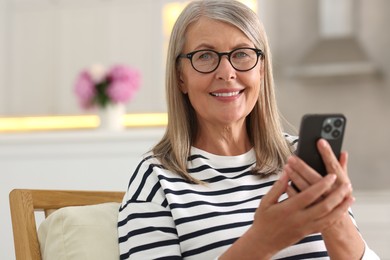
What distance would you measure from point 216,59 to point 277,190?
1.36 ft

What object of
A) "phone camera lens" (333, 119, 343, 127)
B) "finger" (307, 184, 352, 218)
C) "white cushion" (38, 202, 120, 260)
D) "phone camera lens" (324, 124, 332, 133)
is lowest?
"white cushion" (38, 202, 120, 260)

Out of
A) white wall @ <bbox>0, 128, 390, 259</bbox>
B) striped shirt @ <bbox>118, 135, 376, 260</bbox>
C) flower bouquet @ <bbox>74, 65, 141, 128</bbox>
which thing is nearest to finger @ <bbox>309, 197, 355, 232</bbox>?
striped shirt @ <bbox>118, 135, 376, 260</bbox>

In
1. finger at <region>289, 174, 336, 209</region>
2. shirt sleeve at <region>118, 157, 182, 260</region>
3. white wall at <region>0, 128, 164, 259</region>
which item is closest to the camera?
finger at <region>289, 174, 336, 209</region>

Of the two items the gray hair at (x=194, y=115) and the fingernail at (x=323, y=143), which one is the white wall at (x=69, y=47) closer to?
the gray hair at (x=194, y=115)

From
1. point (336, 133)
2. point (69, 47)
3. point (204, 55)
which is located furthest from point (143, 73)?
point (336, 133)

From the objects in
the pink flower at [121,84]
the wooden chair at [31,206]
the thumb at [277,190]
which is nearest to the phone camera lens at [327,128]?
the thumb at [277,190]

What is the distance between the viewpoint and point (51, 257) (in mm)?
1458

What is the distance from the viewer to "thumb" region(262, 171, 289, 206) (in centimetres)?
110

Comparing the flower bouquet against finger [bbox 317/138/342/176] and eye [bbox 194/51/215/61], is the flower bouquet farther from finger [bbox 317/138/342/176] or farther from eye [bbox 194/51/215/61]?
finger [bbox 317/138/342/176]

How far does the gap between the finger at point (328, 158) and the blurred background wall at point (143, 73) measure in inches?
75.0

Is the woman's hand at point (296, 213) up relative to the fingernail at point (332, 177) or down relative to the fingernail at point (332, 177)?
down

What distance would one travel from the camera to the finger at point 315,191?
1.05 metres

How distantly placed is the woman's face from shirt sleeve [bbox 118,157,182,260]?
0.19m

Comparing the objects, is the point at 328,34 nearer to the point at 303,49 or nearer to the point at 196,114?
the point at 303,49
